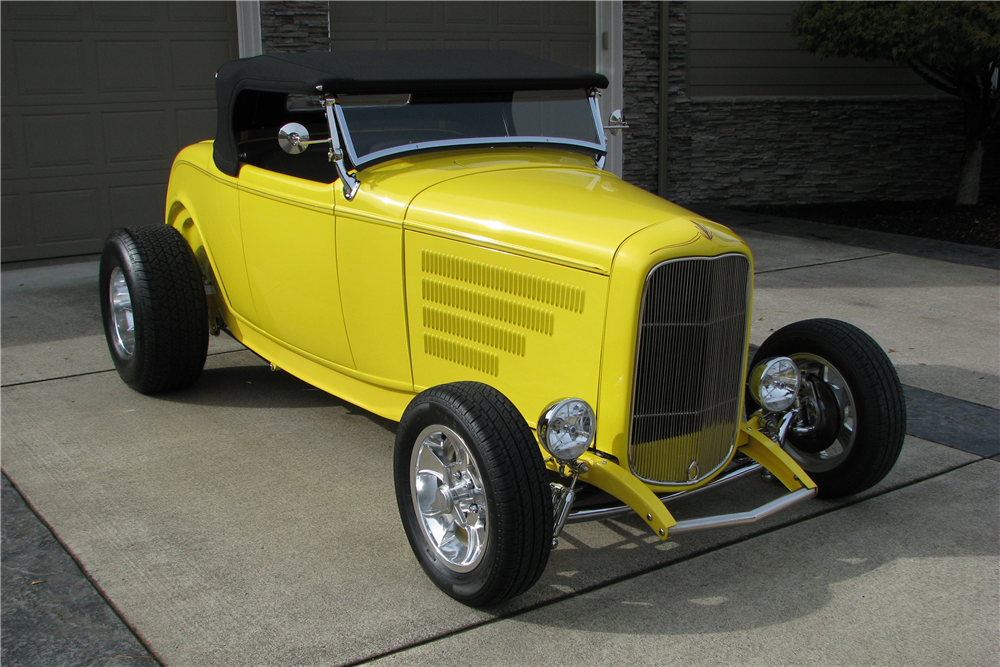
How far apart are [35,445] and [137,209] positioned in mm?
4808

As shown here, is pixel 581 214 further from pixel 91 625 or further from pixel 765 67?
pixel 765 67

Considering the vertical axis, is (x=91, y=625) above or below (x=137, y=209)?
below

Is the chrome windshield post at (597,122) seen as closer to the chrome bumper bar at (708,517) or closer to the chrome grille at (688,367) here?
the chrome grille at (688,367)

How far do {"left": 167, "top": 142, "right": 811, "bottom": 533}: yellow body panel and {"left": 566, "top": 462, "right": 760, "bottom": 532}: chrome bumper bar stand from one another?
61 mm

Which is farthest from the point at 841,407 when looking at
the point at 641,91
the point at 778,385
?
the point at 641,91

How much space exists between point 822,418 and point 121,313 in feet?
12.1

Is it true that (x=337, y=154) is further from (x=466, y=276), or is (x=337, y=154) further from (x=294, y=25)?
(x=294, y=25)

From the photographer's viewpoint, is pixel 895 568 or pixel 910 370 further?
pixel 910 370

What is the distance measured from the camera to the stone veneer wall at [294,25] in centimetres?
881

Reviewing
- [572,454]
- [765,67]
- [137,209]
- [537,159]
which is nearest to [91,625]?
[572,454]

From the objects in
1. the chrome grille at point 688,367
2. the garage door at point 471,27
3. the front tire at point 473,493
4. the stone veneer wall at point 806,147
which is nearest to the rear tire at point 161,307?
the front tire at point 473,493

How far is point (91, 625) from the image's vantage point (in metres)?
2.89

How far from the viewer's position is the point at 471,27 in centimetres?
988

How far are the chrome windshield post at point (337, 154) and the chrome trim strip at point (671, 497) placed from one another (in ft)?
5.53
